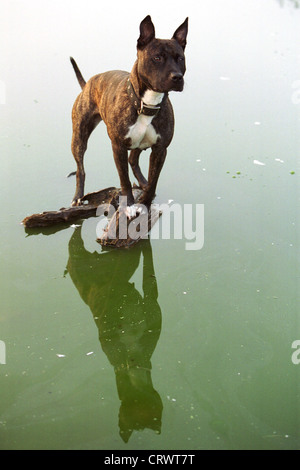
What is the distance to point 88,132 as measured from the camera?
5070 millimetres

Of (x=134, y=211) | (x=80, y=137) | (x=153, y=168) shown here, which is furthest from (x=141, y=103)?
(x=80, y=137)

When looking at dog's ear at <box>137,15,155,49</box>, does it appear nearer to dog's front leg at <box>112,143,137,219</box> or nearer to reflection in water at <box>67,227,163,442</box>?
dog's front leg at <box>112,143,137,219</box>

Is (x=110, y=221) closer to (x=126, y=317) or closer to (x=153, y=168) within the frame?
(x=153, y=168)

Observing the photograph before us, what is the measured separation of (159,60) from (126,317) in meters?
1.53

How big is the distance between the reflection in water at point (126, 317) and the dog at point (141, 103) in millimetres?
414

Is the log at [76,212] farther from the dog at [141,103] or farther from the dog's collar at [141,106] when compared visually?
the dog's collar at [141,106]

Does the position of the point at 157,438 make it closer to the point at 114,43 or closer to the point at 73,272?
the point at 73,272

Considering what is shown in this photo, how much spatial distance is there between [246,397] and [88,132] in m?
2.60

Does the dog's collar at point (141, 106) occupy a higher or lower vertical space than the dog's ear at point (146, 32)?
lower

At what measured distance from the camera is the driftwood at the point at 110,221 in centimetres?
460

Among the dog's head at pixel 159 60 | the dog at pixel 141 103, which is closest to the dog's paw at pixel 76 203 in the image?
the dog at pixel 141 103

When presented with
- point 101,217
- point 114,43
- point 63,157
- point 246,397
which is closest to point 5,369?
point 246,397

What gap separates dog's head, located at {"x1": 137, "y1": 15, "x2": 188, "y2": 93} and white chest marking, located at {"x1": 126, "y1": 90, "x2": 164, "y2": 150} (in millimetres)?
113

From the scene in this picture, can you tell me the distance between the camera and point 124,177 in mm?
4539
